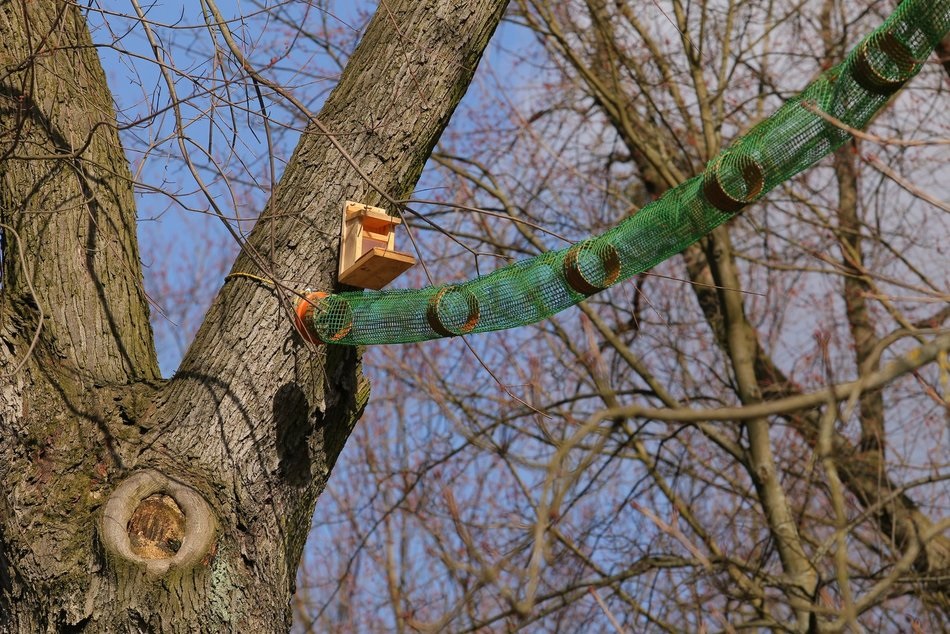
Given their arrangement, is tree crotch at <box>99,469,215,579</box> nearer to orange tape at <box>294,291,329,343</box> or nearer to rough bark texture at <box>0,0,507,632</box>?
rough bark texture at <box>0,0,507,632</box>

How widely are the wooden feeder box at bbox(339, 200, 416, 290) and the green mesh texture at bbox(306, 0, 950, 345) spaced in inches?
2.0

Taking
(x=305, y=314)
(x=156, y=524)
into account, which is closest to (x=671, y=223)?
(x=305, y=314)

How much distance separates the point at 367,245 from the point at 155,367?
0.69 meters

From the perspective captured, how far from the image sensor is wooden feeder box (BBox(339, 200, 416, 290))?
2.52 metres

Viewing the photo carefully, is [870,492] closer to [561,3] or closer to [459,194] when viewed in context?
[459,194]

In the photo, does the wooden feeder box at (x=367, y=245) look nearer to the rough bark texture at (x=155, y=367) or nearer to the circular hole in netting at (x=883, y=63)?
the rough bark texture at (x=155, y=367)

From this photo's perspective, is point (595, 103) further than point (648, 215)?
Yes

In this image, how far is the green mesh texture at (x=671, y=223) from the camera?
205cm

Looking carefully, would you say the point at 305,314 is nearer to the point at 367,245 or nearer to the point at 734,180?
the point at 367,245

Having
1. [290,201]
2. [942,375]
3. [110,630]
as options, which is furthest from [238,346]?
[942,375]

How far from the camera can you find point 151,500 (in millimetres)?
2414

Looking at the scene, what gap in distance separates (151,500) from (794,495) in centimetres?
449

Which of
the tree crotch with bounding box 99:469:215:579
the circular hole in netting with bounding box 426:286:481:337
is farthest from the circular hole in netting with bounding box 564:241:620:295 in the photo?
the tree crotch with bounding box 99:469:215:579

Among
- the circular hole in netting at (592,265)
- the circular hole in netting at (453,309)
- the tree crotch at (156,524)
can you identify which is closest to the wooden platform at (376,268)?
the circular hole in netting at (453,309)
